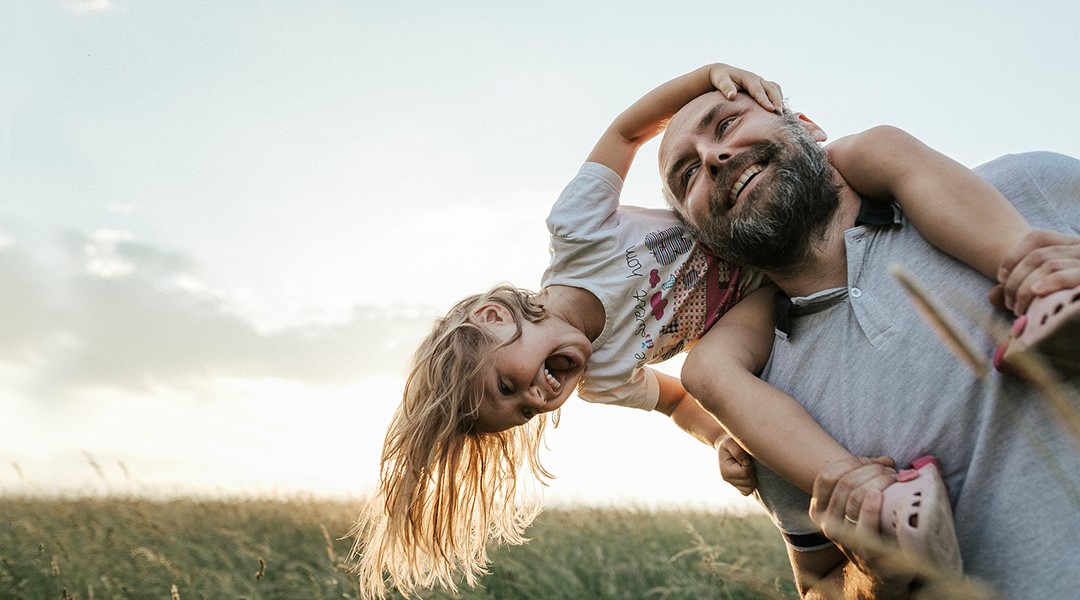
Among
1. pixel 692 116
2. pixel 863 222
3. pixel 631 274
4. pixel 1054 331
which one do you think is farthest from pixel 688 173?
pixel 1054 331

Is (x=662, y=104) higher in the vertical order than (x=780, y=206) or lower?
higher

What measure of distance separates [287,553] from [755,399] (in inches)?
171

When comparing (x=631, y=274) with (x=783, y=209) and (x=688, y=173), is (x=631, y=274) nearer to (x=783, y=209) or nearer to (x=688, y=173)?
(x=688, y=173)

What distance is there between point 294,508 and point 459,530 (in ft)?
12.0

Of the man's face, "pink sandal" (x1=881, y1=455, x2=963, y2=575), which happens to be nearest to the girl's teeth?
the man's face

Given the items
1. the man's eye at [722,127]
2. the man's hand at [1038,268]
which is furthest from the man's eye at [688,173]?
the man's hand at [1038,268]

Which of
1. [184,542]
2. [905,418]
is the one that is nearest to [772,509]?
[905,418]

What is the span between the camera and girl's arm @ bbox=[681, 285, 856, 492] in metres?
2.27

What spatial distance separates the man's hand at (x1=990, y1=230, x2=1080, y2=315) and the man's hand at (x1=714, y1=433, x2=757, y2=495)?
1000 millimetres

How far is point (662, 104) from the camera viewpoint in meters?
3.23

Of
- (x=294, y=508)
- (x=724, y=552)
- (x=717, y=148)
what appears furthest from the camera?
(x=294, y=508)

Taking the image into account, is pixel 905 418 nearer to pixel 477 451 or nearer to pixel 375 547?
pixel 477 451

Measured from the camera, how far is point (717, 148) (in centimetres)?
274

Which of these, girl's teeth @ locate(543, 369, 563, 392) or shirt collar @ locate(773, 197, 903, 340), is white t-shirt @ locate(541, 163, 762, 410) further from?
shirt collar @ locate(773, 197, 903, 340)
